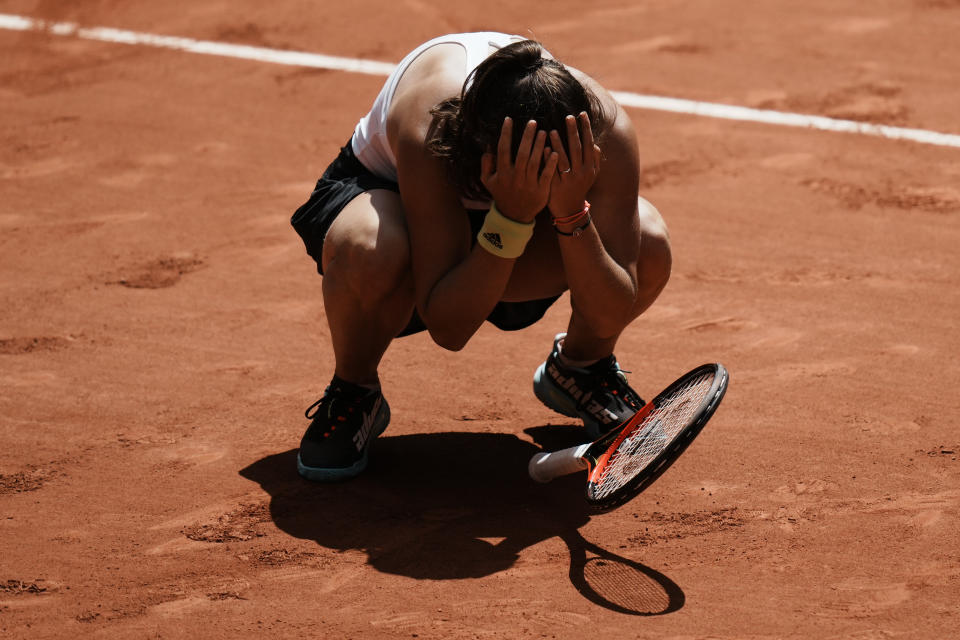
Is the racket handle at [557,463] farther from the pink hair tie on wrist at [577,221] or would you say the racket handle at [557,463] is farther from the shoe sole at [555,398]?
the pink hair tie on wrist at [577,221]

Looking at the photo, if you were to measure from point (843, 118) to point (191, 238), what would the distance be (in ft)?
9.89

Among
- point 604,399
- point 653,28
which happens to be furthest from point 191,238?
point 653,28

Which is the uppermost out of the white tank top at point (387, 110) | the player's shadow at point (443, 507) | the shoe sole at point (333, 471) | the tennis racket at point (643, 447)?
the white tank top at point (387, 110)

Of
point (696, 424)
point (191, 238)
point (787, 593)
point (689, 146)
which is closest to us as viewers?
point (696, 424)

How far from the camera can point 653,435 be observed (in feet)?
8.86

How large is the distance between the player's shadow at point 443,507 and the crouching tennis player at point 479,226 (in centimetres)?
10

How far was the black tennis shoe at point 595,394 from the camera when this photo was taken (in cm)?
323

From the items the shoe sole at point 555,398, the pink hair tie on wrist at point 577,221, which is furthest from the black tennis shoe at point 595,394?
the pink hair tie on wrist at point 577,221

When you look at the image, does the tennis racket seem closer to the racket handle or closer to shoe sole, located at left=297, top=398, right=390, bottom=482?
the racket handle

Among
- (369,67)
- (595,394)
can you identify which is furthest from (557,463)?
(369,67)

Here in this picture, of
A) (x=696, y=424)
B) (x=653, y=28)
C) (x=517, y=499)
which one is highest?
(x=653, y=28)

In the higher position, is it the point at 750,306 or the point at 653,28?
the point at 653,28

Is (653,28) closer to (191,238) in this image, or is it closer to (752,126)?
(752,126)

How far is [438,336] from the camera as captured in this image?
9.29 feet
